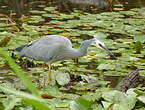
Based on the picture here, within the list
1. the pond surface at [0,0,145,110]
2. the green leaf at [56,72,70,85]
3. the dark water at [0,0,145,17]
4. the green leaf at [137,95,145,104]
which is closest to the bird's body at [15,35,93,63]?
the pond surface at [0,0,145,110]

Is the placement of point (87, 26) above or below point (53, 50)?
below

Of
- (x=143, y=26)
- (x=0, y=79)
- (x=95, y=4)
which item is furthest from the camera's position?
(x=95, y=4)

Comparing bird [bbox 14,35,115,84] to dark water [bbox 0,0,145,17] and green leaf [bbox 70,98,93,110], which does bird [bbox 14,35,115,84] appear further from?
dark water [bbox 0,0,145,17]

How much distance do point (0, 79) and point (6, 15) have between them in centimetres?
392

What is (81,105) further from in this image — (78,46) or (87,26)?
(87,26)

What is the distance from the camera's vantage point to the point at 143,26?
824 centimetres

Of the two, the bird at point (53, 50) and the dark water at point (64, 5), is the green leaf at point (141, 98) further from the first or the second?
the dark water at point (64, 5)

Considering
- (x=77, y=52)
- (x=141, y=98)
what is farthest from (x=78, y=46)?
(x=141, y=98)

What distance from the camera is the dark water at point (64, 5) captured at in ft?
31.7

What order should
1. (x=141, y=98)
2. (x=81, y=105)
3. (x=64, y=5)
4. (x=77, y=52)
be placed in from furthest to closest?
(x=64, y=5), (x=77, y=52), (x=141, y=98), (x=81, y=105)

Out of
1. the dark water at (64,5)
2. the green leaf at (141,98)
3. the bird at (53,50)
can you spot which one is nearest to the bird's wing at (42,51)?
the bird at (53,50)

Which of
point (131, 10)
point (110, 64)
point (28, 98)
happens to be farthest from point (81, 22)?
point (28, 98)

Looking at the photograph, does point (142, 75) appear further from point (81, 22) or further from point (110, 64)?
point (81, 22)

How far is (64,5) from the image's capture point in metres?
10.3
